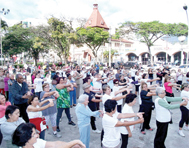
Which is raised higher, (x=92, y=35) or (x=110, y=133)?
(x=92, y=35)

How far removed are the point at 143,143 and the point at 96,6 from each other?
55.1 m

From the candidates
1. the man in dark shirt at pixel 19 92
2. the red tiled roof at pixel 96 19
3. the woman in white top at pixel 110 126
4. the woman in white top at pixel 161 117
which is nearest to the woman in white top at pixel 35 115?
the man in dark shirt at pixel 19 92

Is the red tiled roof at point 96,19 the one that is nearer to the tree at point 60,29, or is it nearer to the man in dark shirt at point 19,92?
the tree at point 60,29

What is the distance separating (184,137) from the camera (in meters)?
4.94

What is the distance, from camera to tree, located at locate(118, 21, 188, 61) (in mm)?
30781

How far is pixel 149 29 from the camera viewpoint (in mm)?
31297

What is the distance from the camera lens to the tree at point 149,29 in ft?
101

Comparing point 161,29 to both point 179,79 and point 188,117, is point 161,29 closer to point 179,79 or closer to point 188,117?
point 179,79

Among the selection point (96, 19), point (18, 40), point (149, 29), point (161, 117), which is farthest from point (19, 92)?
point (96, 19)

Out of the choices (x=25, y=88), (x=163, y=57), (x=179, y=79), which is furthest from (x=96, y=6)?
(x=25, y=88)

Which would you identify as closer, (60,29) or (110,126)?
(110,126)

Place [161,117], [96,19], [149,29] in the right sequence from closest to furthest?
[161,117]
[149,29]
[96,19]

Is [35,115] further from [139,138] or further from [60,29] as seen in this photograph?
[60,29]

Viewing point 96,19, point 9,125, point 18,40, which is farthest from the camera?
point 96,19
